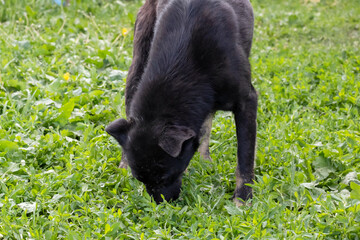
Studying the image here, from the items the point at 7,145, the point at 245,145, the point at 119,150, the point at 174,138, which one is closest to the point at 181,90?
the point at 174,138

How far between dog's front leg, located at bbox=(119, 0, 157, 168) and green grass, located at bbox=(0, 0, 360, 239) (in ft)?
2.00

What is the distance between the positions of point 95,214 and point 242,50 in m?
1.84

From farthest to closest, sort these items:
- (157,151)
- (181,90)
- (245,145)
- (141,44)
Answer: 1. (141,44)
2. (245,145)
3. (181,90)
4. (157,151)

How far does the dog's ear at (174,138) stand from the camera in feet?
11.8

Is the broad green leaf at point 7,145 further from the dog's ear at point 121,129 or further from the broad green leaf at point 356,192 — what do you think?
the broad green leaf at point 356,192

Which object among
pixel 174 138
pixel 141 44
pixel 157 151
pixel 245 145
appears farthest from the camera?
pixel 141 44

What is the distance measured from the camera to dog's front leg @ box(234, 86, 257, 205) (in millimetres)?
4367

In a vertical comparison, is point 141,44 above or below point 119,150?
above

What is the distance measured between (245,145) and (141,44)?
1.50m

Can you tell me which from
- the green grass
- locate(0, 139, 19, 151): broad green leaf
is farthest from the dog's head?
locate(0, 139, 19, 151): broad green leaf

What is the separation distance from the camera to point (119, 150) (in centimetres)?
501

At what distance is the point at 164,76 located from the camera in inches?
154

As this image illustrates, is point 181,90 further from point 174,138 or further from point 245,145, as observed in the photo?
point 245,145

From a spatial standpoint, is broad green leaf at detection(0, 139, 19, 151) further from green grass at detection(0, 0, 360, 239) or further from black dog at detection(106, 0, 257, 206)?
black dog at detection(106, 0, 257, 206)
